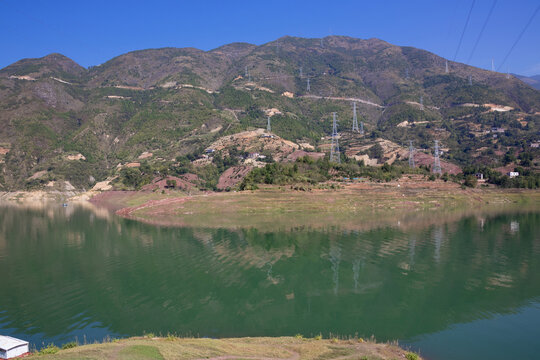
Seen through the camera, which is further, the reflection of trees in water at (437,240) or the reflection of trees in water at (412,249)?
the reflection of trees in water at (437,240)

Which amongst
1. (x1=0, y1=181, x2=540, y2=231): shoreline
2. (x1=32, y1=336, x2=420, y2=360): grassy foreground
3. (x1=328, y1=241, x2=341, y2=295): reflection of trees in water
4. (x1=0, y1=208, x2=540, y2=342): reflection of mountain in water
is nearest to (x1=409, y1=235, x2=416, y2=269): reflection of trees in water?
(x1=0, y1=208, x2=540, y2=342): reflection of mountain in water

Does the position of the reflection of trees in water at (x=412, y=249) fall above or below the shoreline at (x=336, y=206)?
below

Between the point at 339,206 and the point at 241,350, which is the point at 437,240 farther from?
the point at 241,350

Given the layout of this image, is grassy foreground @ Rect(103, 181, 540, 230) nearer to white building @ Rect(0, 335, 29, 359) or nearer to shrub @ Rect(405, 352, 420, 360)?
shrub @ Rect(405, 352, 420, 360)

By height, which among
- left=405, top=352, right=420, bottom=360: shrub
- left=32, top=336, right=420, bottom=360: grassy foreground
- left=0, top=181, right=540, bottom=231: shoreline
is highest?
left=0, top=181, right=540, bottom=231: shoreline

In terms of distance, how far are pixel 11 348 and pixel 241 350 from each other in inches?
447

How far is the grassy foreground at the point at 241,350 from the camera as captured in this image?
678 inches

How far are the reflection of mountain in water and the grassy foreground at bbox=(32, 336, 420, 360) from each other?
309 centimetres

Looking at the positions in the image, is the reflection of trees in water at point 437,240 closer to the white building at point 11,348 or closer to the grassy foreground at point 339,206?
the grassy foreground at point 339,206

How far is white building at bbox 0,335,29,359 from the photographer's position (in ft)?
57.6

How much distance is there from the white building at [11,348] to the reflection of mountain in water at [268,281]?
18.6ft

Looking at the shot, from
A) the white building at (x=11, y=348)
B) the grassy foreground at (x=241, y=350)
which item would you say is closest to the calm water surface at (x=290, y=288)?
the grassy foreground at (x=241, y=350)

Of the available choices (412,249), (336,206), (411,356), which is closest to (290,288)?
(411,356)

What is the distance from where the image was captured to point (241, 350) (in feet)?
62.3
